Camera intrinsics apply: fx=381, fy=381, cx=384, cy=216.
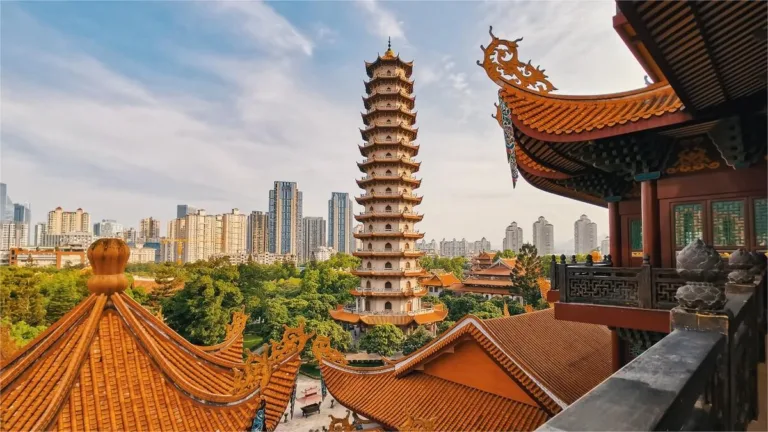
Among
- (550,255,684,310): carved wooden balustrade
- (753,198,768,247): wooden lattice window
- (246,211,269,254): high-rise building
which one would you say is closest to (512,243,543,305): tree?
(550,255,684,310): carved wooden balustrade

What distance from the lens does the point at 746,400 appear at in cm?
237

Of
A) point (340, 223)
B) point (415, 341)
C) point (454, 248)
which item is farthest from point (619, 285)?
point (454, 248)

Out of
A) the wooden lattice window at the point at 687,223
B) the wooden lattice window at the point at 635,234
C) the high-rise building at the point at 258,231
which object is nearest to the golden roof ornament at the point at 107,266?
the wooden lattice window at the point at 687,223

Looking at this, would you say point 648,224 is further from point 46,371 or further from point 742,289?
point 46,371

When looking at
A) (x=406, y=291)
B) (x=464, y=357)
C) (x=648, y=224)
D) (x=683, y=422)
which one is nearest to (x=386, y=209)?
(x=406, y=291)

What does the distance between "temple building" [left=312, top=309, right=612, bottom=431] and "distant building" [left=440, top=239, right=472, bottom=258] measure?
162 m

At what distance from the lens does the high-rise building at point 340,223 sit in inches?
3792

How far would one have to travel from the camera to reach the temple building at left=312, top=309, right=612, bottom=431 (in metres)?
6.71

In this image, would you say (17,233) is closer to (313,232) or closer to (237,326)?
(313,232)

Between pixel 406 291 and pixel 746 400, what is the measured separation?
24265mm

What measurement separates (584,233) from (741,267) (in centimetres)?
11548

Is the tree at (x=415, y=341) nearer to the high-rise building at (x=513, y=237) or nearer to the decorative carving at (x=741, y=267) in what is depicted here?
the decorative carving at (x=741, y=267)

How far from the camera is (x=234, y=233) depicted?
84.6 meters

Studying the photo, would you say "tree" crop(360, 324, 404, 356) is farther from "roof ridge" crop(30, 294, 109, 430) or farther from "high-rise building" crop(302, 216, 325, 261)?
"high-rise building" crop(302, 216, 325, 261)
